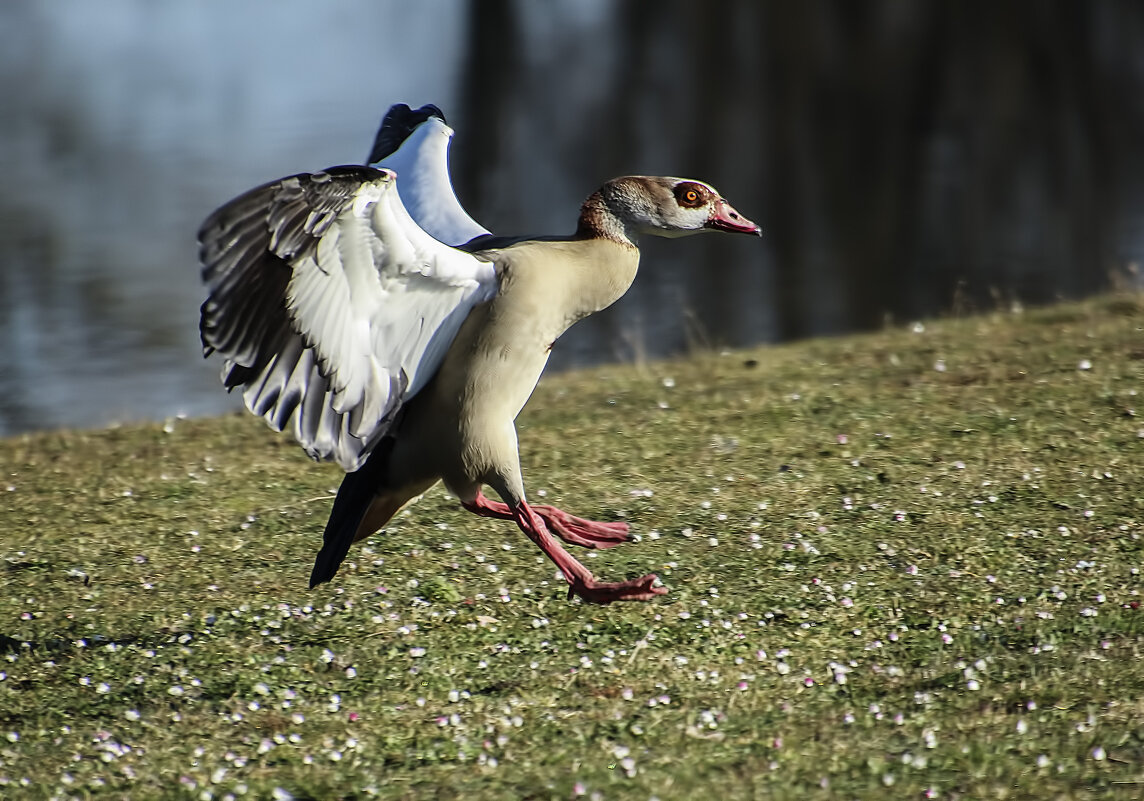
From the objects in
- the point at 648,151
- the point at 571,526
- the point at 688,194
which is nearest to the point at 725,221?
the point at 688,194

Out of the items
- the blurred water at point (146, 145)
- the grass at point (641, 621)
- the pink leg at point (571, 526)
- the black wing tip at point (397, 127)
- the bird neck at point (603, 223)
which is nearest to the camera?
the grass at point (641, 621)

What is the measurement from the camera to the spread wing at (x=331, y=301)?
4277 mm

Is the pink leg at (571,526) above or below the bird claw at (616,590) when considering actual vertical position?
above

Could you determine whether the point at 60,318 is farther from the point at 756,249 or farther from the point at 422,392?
the point at 422,392

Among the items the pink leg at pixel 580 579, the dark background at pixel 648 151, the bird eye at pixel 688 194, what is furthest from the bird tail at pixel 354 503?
the dark background at pixel 648 151

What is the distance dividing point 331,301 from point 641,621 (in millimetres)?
1678

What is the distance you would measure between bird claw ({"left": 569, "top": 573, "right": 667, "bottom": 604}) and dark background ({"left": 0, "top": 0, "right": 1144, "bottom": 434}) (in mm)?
6881

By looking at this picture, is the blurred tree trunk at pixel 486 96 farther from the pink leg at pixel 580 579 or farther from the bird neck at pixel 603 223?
the pink leg at pixel 580 579

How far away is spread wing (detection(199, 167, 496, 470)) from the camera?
4.28 metres

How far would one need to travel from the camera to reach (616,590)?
15.8 feet

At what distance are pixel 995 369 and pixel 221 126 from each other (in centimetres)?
1880

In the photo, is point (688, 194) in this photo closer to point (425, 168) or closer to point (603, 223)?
point (603, 223)

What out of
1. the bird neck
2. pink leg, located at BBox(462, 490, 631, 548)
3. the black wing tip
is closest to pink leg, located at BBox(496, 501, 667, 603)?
pink leg, located at BBox(462, 490, 631, 548)

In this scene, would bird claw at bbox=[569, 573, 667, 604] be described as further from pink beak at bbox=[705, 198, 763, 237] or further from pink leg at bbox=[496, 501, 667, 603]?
pink beak at bbox=[705, 198, 763, 237]
